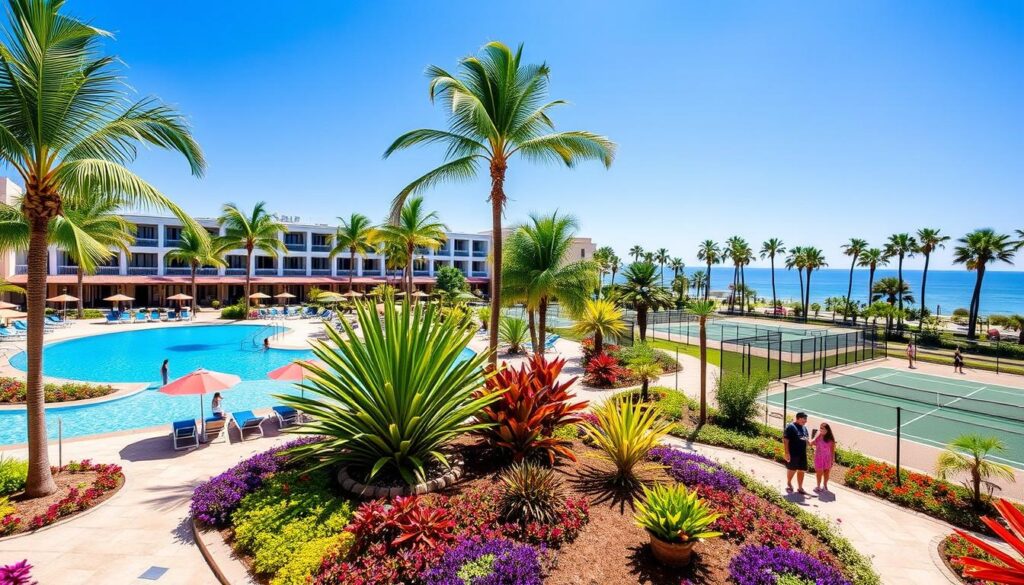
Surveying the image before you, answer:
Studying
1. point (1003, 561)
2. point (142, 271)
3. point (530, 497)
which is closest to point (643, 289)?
point (530, 497)

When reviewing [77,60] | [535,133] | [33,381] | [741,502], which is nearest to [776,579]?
[741,502]

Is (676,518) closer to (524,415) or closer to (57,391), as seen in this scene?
(524,415)

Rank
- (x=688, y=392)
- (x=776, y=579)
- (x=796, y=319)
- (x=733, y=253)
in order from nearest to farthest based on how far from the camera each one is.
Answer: (x=776, y=579)
(x=688, y=392)
(x=796, y=319)
(x=733, y=253)

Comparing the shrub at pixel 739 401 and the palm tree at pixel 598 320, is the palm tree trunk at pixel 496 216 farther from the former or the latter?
the palm tree at pixel 598 320

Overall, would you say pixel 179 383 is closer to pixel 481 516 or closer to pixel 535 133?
pixel 481 516

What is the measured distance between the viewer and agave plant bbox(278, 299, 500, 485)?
7.66 metres

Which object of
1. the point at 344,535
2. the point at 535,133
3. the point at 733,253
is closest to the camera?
the point at 344,535

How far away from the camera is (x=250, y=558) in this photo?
258 inches

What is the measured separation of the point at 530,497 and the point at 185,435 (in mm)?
9931

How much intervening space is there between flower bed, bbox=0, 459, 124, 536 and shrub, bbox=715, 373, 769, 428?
1526 cm

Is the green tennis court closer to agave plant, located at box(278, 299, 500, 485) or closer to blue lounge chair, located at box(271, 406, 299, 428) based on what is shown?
agave plant, located at box(278, 299, 500, 485)

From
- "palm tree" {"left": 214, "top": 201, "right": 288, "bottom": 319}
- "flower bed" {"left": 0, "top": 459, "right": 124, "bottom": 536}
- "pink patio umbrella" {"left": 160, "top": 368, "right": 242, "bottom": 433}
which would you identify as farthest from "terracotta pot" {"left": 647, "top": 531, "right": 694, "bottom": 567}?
"palm tree" {"left": 214, "top": 201, "right": 288, "bottom": 319}

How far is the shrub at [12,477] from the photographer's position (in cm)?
841

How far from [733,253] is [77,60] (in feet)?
231
